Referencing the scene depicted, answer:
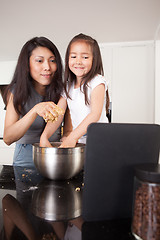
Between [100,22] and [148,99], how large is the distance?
4.71 ft

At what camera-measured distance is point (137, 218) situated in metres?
0.44

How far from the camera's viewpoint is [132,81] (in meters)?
3.61

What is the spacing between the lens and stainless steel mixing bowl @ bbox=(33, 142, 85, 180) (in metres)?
0.76

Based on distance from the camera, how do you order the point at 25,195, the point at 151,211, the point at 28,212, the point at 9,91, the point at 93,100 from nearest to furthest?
the point at 151,211 → the point at 28,212 → the point at 25,195 → the point at 93,100 → the point at 9,91

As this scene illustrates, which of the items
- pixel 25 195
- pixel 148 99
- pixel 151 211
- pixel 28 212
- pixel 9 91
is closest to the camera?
pixel 151 211

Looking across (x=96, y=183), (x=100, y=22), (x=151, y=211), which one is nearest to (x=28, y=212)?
(x=96, y=183)

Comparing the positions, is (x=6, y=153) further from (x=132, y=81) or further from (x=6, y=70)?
(x=132, y=81)

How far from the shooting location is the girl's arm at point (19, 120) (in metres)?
0.99

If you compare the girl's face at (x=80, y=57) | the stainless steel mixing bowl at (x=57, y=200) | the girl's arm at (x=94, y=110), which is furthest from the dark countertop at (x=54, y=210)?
the girl's face at (x=80, y=57)

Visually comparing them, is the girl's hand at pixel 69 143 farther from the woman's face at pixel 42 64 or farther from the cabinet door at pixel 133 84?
the cabinet door at pixel 133 84

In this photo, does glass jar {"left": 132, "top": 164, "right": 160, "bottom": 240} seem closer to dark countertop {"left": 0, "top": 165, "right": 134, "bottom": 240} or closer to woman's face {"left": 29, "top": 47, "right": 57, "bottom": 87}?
dark countertop {"left": 0, "top": 165, "right": 134, "bottom": 240}

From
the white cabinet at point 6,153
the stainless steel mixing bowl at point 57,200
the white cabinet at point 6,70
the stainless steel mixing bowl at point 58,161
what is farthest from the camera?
the white cabinet at point 6,70

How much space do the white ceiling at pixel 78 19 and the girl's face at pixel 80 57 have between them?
144 cm

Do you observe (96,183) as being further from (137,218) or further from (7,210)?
(7,210)
